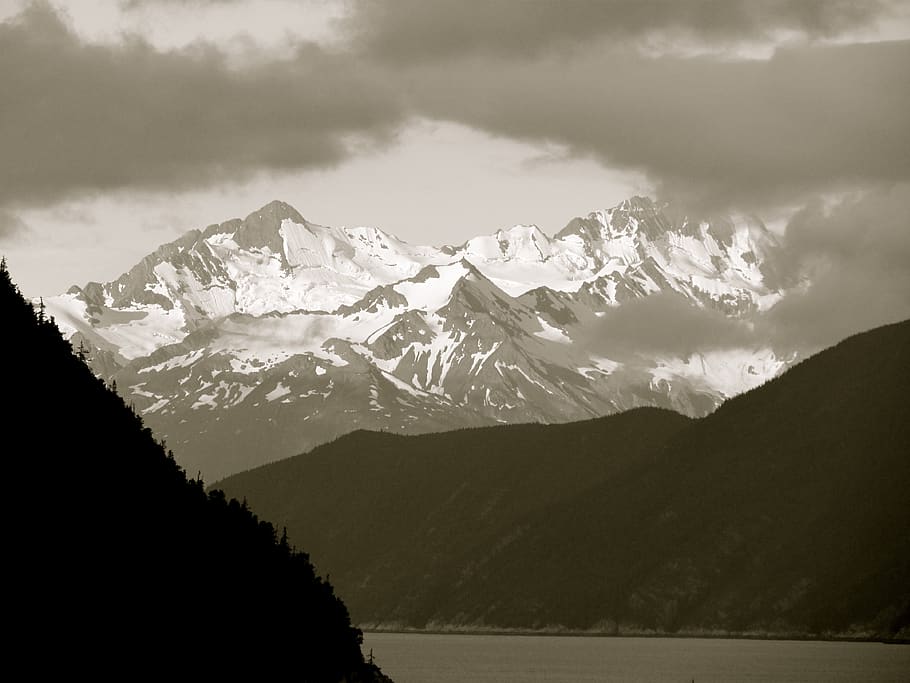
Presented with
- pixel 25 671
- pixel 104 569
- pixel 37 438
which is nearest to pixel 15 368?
pixel 37 438

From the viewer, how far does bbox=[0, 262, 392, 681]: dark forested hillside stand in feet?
445

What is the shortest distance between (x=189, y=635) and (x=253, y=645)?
76.6 ft

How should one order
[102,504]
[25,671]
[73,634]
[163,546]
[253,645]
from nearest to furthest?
[25,671] → [73,634] → [102,504] → [163,546] → [253,645]

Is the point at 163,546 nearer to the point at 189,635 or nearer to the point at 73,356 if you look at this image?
the point at 189,635

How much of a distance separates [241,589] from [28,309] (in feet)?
127

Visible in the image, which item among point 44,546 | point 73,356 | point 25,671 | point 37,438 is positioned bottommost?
point 25,671

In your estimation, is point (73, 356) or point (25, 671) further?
point (73, 356)

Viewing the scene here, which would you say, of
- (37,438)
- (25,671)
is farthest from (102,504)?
(25,671)

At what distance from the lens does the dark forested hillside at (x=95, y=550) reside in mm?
135750

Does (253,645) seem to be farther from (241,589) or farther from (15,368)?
(15,368)

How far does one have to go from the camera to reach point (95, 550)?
5881 inches

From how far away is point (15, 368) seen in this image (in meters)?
160

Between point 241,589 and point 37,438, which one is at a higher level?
point 37,438

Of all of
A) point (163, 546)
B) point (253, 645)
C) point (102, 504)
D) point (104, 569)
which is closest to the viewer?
point (104, 569)
